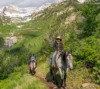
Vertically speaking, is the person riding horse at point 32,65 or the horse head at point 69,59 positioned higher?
the horse head at point 69,59

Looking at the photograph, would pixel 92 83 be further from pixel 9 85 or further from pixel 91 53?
pixel 9 85

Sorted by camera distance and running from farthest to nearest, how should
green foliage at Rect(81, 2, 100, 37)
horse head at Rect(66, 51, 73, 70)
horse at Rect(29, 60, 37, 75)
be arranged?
green foliage at Rect(81, 2, 100, 37)
horse at Rect(29, 60, 37, 75)
horse head at Rect(66, 51, 73, 70)

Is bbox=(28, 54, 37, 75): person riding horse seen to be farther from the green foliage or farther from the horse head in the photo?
the horse head

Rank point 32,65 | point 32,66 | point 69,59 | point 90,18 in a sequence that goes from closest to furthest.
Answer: point 69,59 < point 32,66 < point 32,65 < point 90,18

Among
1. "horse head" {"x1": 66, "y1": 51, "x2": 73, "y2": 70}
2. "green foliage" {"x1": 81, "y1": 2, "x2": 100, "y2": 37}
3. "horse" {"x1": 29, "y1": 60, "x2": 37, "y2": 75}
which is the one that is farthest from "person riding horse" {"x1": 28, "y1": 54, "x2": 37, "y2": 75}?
"horse head" {"x1": 66, "y1": 51, "x2": 73, "y2": 70}

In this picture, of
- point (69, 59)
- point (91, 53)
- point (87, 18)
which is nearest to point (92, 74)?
point (91, 53)

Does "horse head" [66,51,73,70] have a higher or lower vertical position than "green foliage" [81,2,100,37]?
lower

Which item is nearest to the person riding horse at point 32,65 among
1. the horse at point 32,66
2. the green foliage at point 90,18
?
the horse at point 32,66

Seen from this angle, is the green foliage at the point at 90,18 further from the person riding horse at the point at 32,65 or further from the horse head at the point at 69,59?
the horse head at the point at 69,59

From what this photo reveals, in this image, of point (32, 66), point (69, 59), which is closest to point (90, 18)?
point (32, 66)

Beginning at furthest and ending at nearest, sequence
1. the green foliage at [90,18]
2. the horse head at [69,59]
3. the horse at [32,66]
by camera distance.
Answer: the green foliage at [90,18] → the horse at [32,66] → the horse head at [69,59]

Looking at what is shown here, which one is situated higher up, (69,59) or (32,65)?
(69,59)

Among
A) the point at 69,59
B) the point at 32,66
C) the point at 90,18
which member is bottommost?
the point at 32,66

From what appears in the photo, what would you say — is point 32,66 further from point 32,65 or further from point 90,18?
point 90,18
